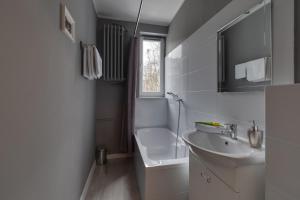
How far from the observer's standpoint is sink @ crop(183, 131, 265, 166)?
0.85 m

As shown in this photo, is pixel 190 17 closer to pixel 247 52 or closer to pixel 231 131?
pixel 247 52

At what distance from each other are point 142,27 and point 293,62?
2634mm

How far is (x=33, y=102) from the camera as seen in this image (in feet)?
2.33

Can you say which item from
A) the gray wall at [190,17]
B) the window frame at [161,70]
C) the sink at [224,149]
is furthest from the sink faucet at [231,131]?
the window frame at [161,70]

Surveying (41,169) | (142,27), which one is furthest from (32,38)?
(142,27)

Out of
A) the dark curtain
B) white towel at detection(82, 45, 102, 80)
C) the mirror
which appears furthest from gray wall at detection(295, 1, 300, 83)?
the dark curtain

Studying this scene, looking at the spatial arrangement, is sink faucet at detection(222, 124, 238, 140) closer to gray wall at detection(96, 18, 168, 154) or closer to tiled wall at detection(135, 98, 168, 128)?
tiled wall at detection(135, 98, 168, 128)

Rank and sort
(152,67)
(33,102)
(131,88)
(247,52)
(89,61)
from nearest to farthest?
(33,102)
(247,52)
(89,61)
(131,88)
(152,67)

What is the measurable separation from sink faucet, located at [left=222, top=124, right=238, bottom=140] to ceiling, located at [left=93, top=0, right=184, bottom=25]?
2.08 m

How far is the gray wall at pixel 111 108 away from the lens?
2.83 meters

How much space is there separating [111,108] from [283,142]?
102 inches

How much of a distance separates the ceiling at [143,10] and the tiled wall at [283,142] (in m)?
2.23

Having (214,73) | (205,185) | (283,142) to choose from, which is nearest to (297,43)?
(283,142)

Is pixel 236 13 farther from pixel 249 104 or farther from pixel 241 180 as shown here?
pixel 241 180
